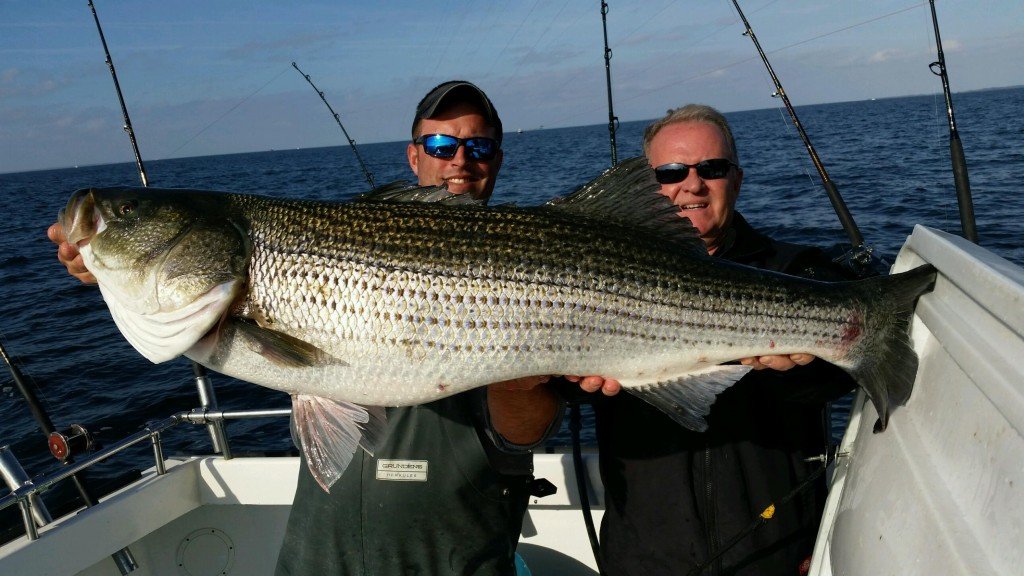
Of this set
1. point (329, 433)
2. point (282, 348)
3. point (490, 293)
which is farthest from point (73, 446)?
point (490, 293)

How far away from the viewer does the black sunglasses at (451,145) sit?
12.6ft

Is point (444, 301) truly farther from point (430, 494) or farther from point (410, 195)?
point (430, 494)

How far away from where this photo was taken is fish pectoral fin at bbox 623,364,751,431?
2771 millimetres

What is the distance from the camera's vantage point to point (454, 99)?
12.8ft

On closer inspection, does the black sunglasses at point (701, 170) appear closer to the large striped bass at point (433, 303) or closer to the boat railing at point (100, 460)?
the large striped bass at point (433, 303)

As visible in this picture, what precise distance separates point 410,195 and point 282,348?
2.91 feet

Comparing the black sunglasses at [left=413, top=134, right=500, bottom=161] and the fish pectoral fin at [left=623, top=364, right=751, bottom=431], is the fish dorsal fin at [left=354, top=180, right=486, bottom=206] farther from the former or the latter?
the fish pectoral fin at [left=623, top=364, right=751, bottom=431]

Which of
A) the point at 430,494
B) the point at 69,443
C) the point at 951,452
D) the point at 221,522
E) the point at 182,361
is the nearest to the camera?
the point at 951,452

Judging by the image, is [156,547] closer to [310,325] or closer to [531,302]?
A: [310,325]

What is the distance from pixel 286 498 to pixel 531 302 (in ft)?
9.60

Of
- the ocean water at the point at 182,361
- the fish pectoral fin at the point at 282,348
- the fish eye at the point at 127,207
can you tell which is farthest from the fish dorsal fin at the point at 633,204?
the ocean water at the point at 182,361

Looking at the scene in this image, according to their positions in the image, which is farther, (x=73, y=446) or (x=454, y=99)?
(x=73, y=446)

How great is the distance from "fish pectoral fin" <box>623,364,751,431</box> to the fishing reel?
362cm

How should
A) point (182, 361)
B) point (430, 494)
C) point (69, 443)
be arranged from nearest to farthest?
1. point (430, 494)
2. point (69, 443)
3. point (182, 361)
